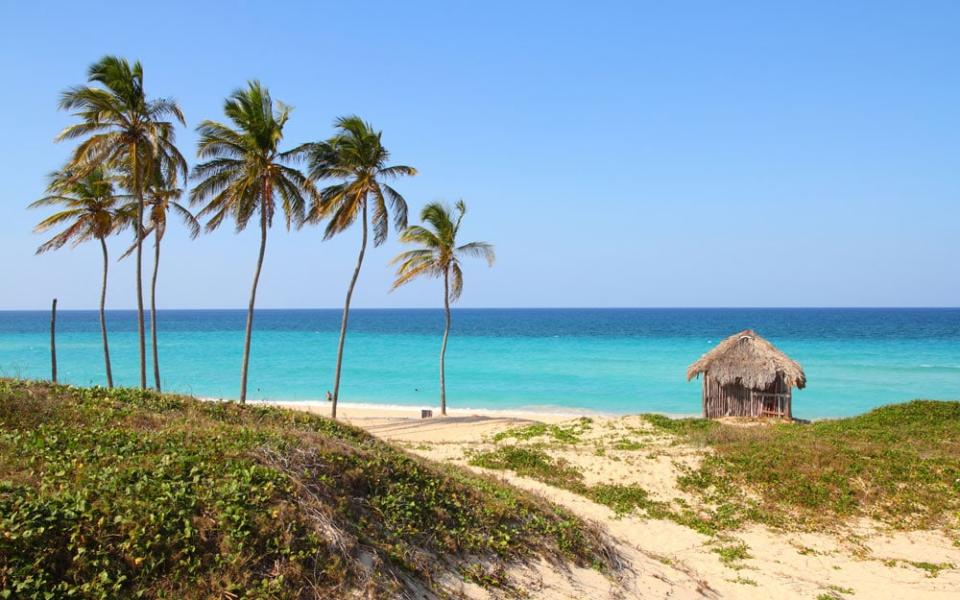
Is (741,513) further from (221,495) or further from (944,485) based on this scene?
(221,495)

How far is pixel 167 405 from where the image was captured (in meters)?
9.73

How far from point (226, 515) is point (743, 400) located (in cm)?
2081

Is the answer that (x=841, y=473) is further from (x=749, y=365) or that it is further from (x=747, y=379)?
(x=749, y=365)

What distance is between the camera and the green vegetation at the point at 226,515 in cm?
491

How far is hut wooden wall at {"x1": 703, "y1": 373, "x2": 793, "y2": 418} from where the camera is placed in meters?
21.7

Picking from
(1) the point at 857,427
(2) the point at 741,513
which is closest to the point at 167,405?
(2) the point at 741,513

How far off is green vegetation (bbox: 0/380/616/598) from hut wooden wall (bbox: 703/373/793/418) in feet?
51.8

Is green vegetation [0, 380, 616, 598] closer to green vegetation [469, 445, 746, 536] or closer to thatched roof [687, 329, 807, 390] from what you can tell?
green vegetation [469, 445, 746, 536]

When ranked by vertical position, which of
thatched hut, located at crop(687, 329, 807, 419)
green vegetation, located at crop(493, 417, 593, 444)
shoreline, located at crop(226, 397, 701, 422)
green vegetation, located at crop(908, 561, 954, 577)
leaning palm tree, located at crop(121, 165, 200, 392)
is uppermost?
leaning palm tree, located at crop(121, 165, 200, 392)

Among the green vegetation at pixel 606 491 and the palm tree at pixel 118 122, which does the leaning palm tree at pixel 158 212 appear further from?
the green vegetation at pixel 606 491

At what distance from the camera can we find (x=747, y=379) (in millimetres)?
21891

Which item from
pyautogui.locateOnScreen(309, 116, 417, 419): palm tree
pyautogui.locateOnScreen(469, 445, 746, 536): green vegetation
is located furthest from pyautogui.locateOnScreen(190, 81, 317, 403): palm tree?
pyautogui.locateOnScreen(469, 445, 746, 536): green vegetation

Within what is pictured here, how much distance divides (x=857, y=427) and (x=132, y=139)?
78.1ft

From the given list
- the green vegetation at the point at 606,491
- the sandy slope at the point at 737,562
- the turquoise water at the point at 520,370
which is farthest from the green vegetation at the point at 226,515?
the turquoise water at the point at 520,370
